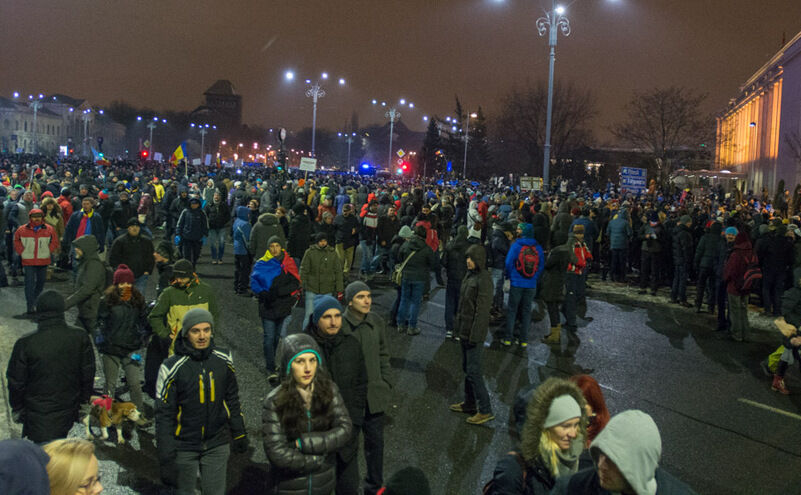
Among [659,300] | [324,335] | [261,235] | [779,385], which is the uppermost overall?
[261,235]

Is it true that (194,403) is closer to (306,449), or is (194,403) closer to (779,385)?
(306,449)

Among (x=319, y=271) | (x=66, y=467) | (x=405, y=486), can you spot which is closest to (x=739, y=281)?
(x=319, y=271)

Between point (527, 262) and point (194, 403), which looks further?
point (527, 262)

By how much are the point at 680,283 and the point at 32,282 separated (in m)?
11.8

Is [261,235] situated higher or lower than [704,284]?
higher

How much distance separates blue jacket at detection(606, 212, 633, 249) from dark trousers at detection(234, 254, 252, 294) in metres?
8.08

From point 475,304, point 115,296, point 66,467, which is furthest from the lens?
point 475,304

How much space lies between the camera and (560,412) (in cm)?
355

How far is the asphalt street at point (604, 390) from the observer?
19.6 ft

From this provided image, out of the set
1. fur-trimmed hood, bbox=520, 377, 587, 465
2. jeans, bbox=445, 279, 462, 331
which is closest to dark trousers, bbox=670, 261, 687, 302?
jeans, bbox=445, 279, 462, 331

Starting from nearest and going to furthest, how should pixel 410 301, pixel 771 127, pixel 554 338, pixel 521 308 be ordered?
pixel 521 308 < pixel 554 338 < pixel 410 301 < pixel 771 127

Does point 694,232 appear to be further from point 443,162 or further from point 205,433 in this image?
point 443,162

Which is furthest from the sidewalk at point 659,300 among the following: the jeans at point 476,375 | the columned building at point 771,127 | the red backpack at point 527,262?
the columned building at point 771,127

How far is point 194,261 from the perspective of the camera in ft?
49.7
